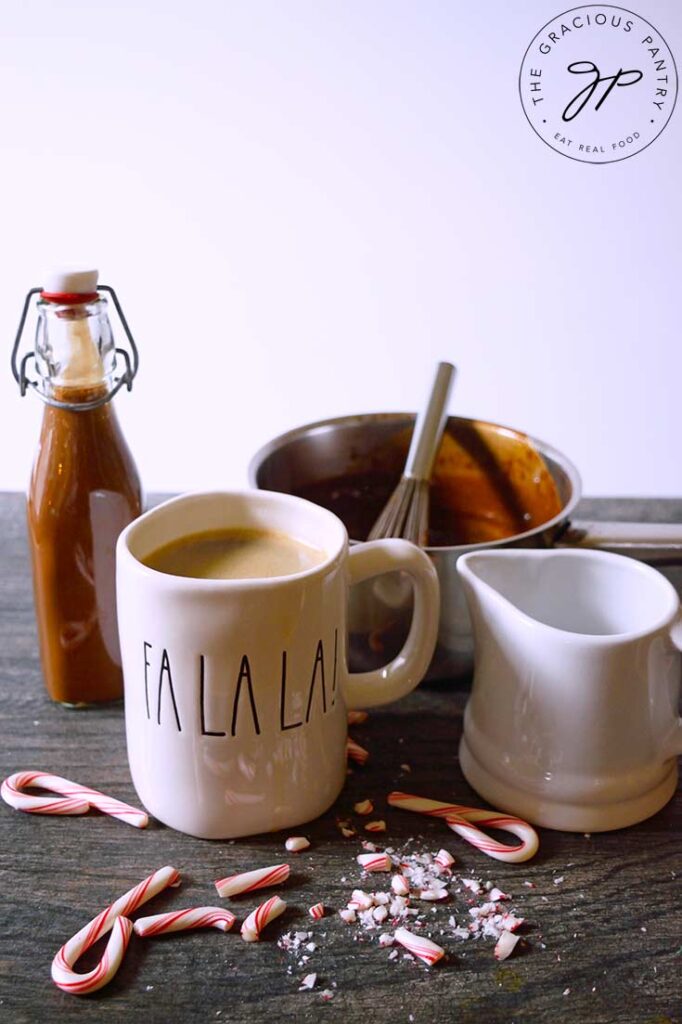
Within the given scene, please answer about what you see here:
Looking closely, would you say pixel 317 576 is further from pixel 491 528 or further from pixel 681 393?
pixel 681 393

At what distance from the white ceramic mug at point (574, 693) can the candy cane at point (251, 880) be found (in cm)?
14

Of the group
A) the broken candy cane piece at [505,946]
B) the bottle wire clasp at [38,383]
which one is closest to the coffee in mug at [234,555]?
the bottle wire clasp at [38,383]

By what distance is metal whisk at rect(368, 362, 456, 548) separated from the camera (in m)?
0.78

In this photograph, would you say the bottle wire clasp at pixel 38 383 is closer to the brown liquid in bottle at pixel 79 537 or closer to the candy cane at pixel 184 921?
the brown liquid in bottle at pixel 79 537

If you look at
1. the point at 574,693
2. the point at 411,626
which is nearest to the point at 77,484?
the point at 411,626

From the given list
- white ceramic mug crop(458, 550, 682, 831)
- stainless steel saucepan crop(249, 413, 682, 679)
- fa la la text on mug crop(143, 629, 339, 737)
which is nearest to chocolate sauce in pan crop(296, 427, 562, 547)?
stainless steel saucepan crop(249, 413, 682, 679)

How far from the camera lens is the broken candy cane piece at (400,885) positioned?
0.54m

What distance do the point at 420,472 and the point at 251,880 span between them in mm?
350

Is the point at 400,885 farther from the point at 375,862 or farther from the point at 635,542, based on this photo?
the point at 635,542

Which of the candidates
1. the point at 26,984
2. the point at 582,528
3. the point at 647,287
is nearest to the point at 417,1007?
the point at 26,984

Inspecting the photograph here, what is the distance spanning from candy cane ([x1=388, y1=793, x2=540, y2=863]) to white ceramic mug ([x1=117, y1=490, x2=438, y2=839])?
0.05 meters

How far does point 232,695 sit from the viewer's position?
540 millimetres

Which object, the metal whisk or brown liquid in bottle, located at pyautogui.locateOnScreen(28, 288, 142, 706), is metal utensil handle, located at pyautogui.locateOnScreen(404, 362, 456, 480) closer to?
the metal whisk

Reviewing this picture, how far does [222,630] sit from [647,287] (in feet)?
3.02
